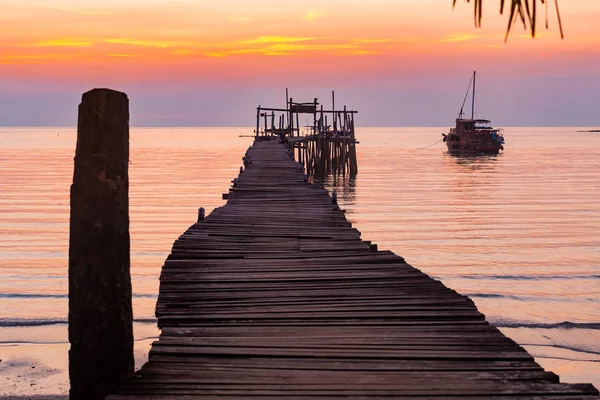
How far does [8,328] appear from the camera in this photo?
39.3ft

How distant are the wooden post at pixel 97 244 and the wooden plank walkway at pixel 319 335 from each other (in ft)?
1.24

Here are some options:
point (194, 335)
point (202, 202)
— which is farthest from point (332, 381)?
point (202, 202)

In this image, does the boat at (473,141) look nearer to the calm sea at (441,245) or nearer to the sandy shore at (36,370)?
the calm sea at (441,245)

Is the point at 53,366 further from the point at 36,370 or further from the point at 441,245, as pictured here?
the point at 441,245

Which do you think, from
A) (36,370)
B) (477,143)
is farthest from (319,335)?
(477,143)

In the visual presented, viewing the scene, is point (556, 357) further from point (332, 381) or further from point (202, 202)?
point (202, 202)

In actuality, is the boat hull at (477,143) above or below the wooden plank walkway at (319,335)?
above

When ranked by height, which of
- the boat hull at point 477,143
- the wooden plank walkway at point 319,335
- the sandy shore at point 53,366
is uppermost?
the boat hull at point 477,143

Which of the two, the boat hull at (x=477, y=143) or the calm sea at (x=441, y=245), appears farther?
the boat hull at (x=477, y=143)

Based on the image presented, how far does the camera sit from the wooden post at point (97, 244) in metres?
5.22

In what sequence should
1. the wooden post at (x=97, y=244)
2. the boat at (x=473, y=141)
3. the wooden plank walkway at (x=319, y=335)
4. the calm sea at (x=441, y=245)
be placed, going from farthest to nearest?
the boat at (x=473, y=141)
the calm sea at (x=441, y=245)
the wooden post at (x=97, y=244)
the wooden plank walkway at (x=319, y=335)

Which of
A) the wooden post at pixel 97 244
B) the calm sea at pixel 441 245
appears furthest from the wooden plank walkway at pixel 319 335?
the calm sea at pixel 441 245

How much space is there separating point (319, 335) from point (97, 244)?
183 cm

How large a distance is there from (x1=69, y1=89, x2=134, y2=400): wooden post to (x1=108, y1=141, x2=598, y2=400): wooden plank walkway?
38cm
